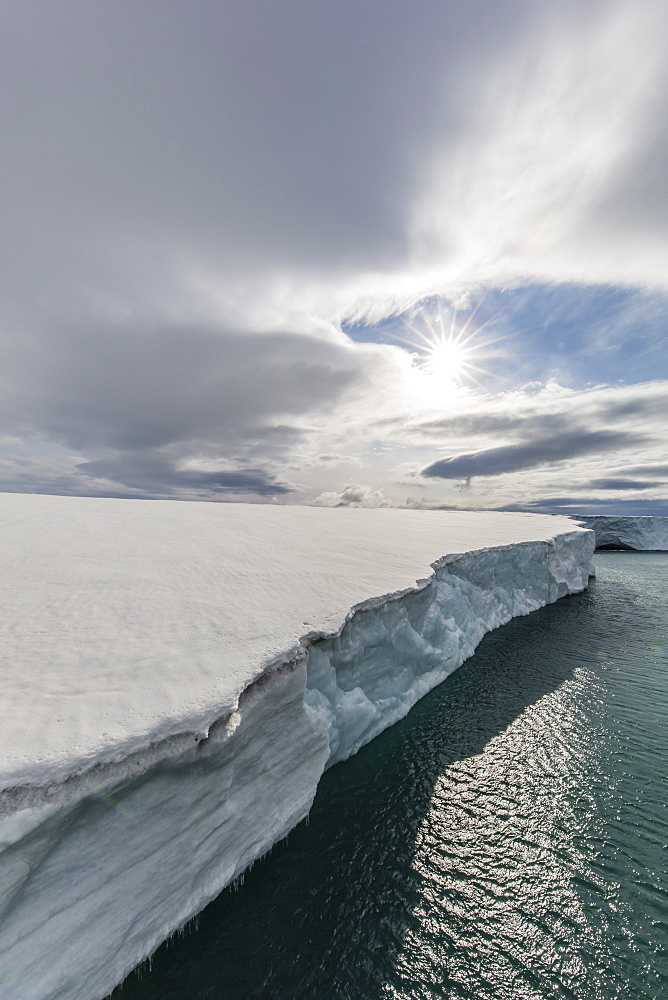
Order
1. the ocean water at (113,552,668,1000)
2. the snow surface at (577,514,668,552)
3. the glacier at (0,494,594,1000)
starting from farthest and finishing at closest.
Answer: the snow surface at (577,514,668,552)
the ocean water at (113,552,668,1000)
the glacier at (0,494,594,1000)

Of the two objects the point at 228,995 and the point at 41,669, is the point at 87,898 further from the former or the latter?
the point at 41,669

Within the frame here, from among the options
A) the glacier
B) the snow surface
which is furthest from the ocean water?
the snow surface

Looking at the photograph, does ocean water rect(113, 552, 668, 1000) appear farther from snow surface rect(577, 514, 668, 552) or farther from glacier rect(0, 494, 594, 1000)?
snow surface rect(577, 514, 668, 552)

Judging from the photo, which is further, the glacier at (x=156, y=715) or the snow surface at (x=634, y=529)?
the snow surface at (x=634, y=529)

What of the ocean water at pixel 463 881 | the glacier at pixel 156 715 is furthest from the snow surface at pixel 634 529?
the glacier at pixel 156 715

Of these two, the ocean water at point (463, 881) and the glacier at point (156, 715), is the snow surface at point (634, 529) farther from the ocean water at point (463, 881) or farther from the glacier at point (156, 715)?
the glacier at point (156, 715)

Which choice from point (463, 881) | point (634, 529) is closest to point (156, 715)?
point (463, 881)

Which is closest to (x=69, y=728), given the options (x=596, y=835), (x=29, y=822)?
(x=29, y=822)
